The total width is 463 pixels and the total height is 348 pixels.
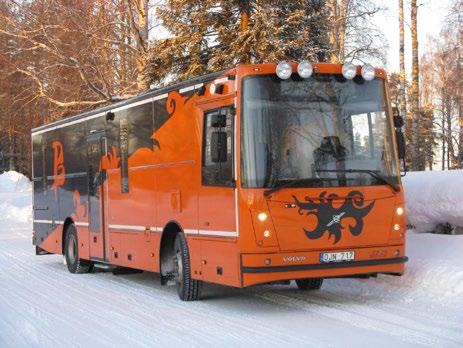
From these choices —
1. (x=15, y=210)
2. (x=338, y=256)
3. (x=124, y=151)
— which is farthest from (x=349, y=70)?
(x=15, y=210)

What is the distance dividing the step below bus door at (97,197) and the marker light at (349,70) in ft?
18.3

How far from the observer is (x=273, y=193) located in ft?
29.8

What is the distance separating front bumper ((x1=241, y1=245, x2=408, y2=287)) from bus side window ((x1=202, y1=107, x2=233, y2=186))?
1028mm

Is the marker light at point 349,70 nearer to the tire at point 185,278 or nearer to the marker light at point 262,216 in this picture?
the marker light at point 262,216

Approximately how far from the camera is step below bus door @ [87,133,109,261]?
45.2ft

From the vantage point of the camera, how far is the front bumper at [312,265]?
29.6 feet

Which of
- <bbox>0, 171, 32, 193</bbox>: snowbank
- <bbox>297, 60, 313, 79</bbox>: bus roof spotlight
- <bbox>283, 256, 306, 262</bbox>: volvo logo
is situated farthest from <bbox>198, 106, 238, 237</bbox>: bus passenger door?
<bbox>0, 171, 32, 193</bbox>: snowbank

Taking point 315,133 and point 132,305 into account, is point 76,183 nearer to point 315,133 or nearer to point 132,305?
point 132,305

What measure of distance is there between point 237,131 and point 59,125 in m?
7.98

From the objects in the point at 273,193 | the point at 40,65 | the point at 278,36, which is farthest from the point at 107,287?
the point at 40,65

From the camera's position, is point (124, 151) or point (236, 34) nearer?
point (124, 151)

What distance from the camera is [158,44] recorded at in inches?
769

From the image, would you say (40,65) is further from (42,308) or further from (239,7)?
(42,308)

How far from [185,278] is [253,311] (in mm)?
1294
